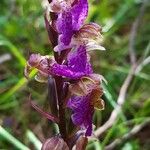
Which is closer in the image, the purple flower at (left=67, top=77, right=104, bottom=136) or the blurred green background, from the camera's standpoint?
the purple flower at (left=67, top=77, right=104, bottom=136)

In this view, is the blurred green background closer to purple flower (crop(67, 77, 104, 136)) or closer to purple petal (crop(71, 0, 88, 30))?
purple flower (crop(67, 77, 104, 136))

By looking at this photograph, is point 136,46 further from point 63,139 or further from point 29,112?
point 63,139

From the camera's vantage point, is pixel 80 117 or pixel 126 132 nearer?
pixel 80 117

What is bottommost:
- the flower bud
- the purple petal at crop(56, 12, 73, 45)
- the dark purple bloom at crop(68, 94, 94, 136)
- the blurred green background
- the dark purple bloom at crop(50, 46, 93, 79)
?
the blurred green background

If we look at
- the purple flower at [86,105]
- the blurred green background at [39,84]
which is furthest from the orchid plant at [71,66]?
the blurred green background at [39,84]

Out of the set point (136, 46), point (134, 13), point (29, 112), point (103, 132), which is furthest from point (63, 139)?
point (134, 13)

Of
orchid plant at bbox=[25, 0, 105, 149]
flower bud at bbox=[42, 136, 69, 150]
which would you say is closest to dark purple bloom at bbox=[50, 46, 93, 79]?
orchid plant at bbox=[25, 0, 105, 149]
